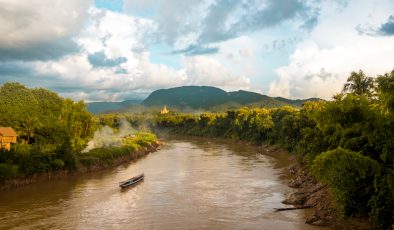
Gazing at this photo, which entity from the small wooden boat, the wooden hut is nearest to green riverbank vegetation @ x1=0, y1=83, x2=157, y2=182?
the wooden hut

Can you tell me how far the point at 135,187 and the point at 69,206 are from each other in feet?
34.1

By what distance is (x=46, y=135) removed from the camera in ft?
180

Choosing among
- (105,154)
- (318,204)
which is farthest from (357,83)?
(105,154)

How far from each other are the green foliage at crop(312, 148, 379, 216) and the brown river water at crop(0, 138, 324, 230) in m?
4.40

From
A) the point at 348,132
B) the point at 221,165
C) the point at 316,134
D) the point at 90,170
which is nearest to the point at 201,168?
the point at 221,165

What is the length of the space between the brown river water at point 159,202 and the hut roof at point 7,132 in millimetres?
9976

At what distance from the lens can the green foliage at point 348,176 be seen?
23891 mm

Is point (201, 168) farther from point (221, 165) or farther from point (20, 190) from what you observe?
point (20, 190)

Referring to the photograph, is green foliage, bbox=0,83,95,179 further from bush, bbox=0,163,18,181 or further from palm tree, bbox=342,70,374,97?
palm tree, bbox=342,70,374,97

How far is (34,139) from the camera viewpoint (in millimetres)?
55438

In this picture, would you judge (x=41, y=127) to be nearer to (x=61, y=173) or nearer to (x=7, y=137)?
(x=7, y=137)

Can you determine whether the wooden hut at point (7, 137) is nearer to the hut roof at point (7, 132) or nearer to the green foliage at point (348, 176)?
the hut roof at point (7, 132)

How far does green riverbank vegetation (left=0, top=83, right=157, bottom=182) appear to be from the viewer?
48.5 m

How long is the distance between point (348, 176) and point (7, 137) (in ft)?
148
